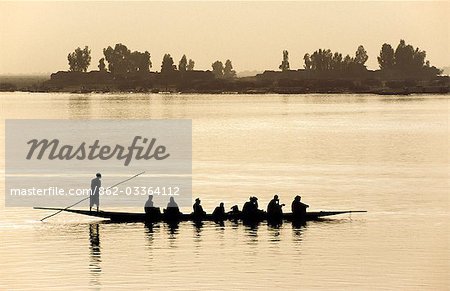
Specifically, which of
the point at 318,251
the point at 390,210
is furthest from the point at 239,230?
the point at 390,210

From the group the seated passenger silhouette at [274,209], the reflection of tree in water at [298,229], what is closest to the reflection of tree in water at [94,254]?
the seated passenger silhouette at [274,209]

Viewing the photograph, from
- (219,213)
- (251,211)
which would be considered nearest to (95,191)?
(219,213)

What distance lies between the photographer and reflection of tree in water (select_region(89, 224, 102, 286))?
33.4 metres

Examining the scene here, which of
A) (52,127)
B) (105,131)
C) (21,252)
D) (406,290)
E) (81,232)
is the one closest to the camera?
(406,290)

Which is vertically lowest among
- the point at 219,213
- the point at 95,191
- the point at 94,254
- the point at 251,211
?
the point at 94,254

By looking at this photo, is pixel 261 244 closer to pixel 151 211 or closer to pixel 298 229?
pixel 298 229

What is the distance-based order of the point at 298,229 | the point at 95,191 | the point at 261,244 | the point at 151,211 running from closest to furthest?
the point at 261,244 → the point at 298,229 → the point at 151,211 → the point at 95,191

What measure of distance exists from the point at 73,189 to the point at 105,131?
222 ft

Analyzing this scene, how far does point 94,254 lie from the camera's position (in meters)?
37.3

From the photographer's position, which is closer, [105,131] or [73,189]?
[73,189]

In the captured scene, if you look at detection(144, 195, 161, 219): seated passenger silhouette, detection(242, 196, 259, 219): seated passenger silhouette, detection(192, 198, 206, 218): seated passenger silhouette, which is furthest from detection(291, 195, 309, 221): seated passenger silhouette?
detection(144, 195, 161, 219): seated passenger silhouette

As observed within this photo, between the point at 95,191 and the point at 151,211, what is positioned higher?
the point at 95,191

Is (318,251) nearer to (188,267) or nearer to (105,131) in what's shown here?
(188,267)

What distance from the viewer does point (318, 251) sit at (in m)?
37.9
